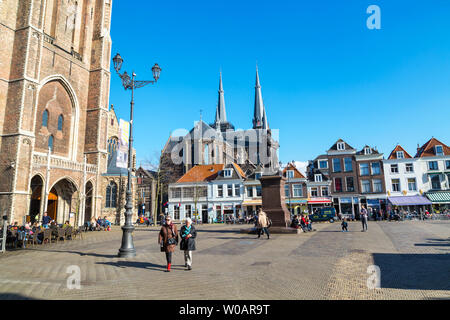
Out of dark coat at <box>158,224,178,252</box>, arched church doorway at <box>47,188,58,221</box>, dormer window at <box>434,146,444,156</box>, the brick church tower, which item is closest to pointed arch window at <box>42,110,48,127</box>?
the brick church tower

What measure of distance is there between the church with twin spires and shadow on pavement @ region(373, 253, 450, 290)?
27.2 m

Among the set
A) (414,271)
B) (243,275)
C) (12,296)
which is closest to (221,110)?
(243,275)

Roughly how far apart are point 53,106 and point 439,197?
47953 millimetres

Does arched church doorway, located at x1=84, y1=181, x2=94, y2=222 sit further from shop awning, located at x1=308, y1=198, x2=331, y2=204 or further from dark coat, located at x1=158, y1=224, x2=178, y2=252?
shop awning, located at x1=308, y1=198, x2=331, y2=204

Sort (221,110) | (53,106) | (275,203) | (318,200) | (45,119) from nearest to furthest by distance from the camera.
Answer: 1. (275,203)
2. (45,119)
3. (53,106)
4. (318,200)
5. (221,110)

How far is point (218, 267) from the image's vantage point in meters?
7.90

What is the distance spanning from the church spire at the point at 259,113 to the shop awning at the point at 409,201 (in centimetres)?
5991

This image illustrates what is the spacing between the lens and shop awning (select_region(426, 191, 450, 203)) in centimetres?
3603

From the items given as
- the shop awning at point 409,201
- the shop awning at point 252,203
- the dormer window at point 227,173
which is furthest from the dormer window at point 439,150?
the dormer window at point 227,173

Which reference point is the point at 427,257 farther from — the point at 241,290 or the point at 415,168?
the point at 415,168

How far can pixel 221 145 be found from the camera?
67.9 meters

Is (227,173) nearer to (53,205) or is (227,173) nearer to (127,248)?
(53,205)
